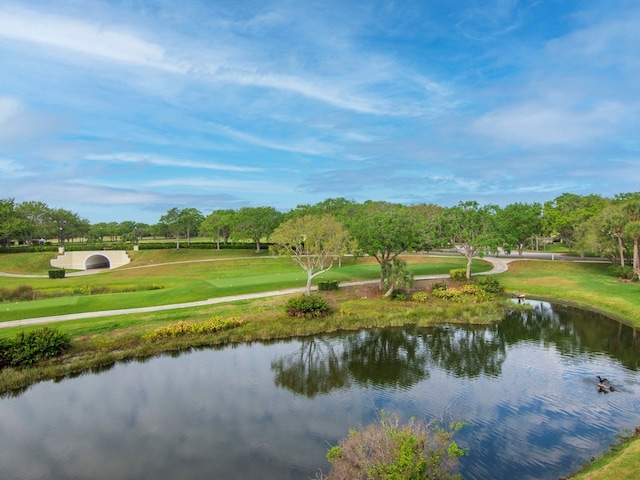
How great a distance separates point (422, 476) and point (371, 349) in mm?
15779

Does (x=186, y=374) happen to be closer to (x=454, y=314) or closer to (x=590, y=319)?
(x=454, y=314)

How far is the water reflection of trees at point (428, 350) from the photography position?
21.6 m

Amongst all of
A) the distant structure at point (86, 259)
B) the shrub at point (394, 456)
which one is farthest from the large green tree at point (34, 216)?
the shrub at point (394, 456)

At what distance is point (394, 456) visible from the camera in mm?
10781

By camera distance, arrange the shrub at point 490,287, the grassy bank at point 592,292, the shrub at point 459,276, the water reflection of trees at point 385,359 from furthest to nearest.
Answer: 1. the shrub at point 459,276
2. the shrub at point 490,287
3. the water reflection of trees at point 385,359
4. the grassy bank at point 592,292

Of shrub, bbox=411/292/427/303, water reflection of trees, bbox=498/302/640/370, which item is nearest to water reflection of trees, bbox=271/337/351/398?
water reflection of trees, bbox=498/302/640/370

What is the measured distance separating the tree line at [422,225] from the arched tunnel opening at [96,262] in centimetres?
1502

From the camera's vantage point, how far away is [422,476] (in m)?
10.5

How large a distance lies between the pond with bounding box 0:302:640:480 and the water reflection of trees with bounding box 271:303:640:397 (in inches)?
5.2

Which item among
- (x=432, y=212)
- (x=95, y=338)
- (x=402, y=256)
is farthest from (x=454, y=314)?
(x=432, y=212)

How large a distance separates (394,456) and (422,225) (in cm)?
3279

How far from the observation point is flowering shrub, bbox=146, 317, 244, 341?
27.3 meters

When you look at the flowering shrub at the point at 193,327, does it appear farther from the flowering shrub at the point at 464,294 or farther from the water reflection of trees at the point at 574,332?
the flowering shrub at the point at 464,294

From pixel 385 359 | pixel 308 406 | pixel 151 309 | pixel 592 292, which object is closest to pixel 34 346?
pixel 151 309
